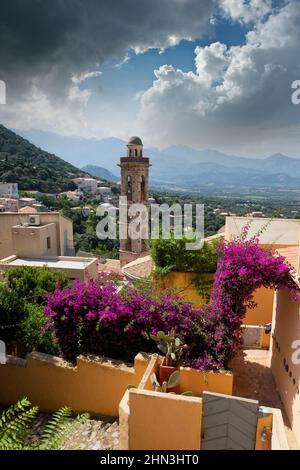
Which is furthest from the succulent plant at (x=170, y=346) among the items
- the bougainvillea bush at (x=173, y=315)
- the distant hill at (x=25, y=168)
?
the distant hill at (x=25, y=168)

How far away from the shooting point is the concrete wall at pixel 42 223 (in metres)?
16.8

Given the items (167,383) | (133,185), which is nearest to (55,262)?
(167,383)

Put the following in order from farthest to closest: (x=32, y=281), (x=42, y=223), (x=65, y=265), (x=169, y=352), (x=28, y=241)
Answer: (x=42, y=223) → (x=28, y=241) → (x=65, y=265) → (x=32, y=281) → (x=169, y=352)

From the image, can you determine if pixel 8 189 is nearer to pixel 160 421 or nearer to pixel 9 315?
pixel 9 315

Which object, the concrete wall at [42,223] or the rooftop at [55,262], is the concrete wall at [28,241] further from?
the concrete wall at [42,223]

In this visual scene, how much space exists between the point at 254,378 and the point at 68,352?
3.87 metres

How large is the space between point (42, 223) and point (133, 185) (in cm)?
1347

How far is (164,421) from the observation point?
4.00 m

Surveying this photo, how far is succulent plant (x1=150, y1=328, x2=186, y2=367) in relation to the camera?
524 cm

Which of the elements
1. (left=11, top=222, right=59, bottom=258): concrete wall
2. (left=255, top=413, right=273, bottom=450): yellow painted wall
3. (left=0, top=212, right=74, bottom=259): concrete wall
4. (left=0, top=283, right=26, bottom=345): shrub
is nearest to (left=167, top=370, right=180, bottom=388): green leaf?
(left=255, top=413, right=273, bottom=450): yellow painted wall

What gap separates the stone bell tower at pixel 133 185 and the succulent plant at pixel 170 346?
22.9 meters

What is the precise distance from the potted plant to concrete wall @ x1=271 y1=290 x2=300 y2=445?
6.15 feet

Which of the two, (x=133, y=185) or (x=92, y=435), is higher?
(x=133, y=185)
